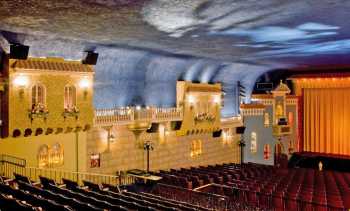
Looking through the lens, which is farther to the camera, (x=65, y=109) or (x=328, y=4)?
(x=65, y=109)

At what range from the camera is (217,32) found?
16.2 meters

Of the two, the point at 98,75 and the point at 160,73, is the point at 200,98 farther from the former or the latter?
the point at 98,75

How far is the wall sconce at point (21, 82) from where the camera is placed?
647 inches

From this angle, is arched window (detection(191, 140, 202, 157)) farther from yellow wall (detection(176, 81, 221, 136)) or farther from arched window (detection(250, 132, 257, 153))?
arched window (detection(250, 132, 257, 153))

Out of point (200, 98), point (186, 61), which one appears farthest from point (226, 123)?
point (186, 61)

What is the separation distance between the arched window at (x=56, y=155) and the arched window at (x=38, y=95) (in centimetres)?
298

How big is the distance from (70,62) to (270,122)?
71.3ft

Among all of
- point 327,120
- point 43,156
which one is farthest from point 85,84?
point 327,120

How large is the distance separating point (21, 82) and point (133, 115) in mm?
7178

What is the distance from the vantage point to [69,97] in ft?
61.9

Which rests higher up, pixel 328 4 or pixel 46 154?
pixel 328 4

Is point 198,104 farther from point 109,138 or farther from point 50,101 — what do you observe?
point 50,101

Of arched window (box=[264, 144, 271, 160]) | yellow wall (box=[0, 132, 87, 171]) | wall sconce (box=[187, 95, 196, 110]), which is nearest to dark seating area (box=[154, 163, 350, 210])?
yellow wall (box=[0, 132, 87, 171])

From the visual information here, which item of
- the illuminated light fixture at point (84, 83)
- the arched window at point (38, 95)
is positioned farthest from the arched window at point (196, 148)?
the arched window at point (38, 95)
